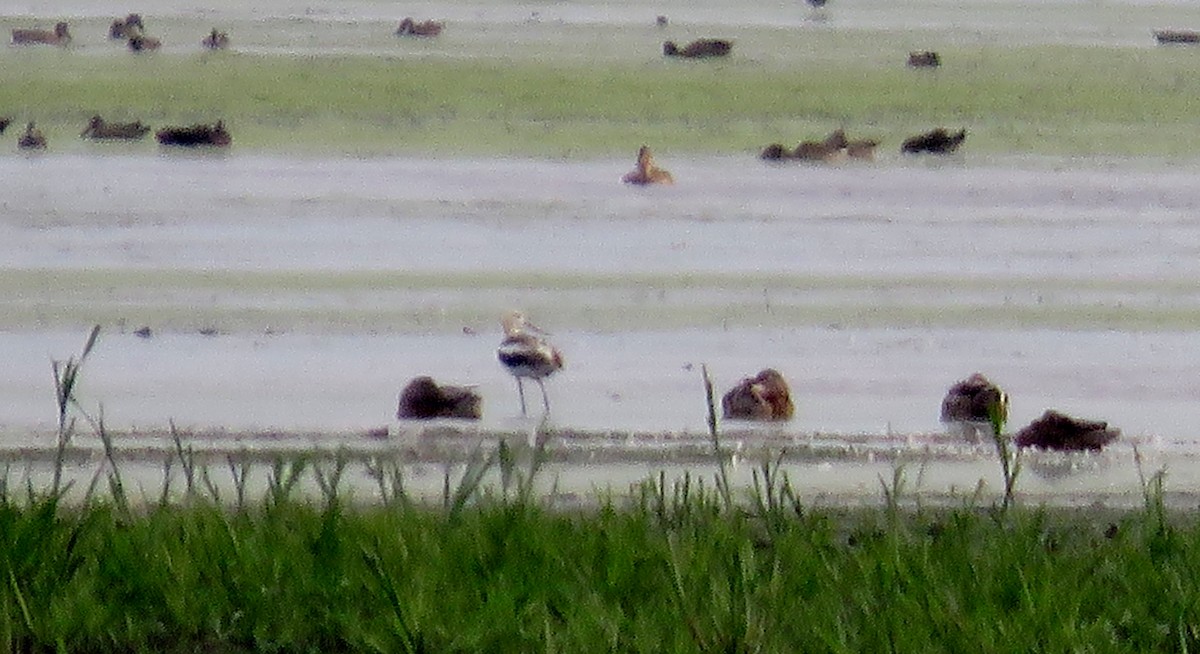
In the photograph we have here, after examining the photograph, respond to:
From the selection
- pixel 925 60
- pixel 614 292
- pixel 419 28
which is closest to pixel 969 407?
pixel 614 292

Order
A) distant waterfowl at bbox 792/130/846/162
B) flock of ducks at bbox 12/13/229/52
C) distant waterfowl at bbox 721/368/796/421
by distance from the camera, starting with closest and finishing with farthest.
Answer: distant waterfowl at bbox 721/368/796/421 → distant waterfowl at bbox 792/130/846/162 → flock of ducks at bbox 12/13/229/52

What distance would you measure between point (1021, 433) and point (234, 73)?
1763 centimetres

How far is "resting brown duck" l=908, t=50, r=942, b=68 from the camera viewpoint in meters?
26.4

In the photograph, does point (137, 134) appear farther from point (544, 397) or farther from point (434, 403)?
point (434, 403)

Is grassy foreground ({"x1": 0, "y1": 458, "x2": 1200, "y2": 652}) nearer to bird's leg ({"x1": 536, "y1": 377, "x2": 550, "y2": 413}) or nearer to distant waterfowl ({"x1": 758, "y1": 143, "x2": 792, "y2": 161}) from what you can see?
bird's leg ({"x1": 536, "y1": 377, "x2": 550, "y2": 413})

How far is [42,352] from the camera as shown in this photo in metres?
8.93

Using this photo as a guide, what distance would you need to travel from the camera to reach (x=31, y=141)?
17516mm

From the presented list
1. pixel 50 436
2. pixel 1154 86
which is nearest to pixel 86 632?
pixel 50 436

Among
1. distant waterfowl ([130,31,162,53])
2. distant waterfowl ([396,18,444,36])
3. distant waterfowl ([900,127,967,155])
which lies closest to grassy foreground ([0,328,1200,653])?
distant waterfowl ([900,127,967,155])

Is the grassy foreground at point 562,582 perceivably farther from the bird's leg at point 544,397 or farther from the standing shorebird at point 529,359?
the standing shorebird at point 529,359

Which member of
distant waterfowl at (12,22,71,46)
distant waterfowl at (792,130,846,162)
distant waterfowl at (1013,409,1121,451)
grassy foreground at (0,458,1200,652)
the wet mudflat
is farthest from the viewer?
distant waterfowl at (12,22,71,46)

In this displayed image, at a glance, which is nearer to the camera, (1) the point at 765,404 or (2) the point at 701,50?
(1) the point at 765,404

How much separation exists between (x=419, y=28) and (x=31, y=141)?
1270cm

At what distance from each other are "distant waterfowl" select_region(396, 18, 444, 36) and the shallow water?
12.0 meters
